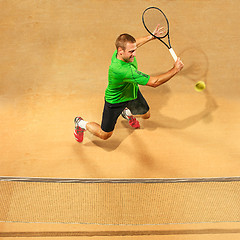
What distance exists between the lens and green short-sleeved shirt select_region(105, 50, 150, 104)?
266 cm

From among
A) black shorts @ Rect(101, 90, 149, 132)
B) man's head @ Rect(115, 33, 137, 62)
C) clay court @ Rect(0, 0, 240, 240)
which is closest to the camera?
man's head @ Rect(115, 33, 137, 62)

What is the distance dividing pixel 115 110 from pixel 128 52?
83 cm

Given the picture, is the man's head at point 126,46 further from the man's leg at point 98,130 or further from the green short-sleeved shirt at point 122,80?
the man's leg at point 98,130

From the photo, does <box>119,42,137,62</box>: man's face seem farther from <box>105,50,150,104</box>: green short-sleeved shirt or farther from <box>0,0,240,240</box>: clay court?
<box>0,0,240,240</box>: clay court

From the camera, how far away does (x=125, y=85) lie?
2998 millimetres

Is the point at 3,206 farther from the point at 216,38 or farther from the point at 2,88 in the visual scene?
the point at 216,38

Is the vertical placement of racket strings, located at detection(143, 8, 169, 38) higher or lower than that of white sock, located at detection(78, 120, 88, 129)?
higher

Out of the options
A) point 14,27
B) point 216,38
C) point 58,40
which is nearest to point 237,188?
point 216,38

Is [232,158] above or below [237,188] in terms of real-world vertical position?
above

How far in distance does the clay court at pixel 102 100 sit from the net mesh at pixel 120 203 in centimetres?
10

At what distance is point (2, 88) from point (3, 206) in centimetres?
210

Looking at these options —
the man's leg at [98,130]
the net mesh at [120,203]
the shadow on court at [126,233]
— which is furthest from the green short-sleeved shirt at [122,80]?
the shadow on court at [126,233]

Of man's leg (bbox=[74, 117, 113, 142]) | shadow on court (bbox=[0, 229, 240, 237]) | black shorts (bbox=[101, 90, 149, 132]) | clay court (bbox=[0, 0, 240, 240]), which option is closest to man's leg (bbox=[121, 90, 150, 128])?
black shorts (bbox=[101, 90, 149, 132])

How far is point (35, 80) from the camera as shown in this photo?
446 cm
